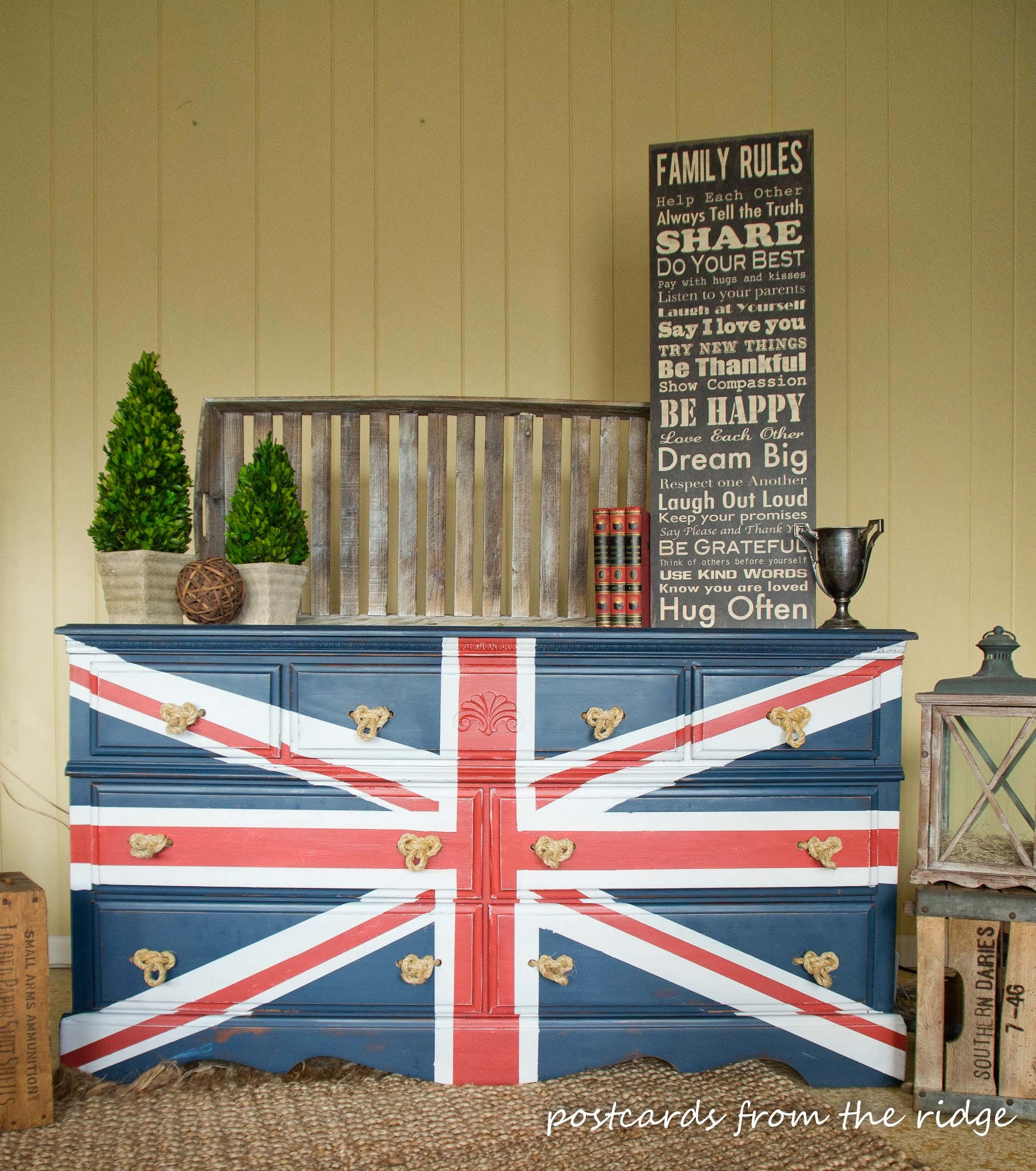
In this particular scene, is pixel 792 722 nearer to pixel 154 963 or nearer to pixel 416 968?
pixel 416 968

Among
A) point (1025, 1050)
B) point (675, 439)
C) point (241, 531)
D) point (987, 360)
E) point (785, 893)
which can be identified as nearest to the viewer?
point (1025, 1050)

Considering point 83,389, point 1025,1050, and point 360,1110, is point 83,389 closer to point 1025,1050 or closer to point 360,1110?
point 360,1110

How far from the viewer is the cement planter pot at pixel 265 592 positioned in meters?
1.89

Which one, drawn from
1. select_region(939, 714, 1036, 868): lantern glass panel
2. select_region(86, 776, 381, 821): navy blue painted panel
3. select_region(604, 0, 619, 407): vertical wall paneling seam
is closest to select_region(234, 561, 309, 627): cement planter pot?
select_region(86, 776, 381, 821): navy blue painted panel

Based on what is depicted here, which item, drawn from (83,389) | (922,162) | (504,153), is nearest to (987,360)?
(922,162)

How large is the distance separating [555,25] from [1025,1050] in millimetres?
3066

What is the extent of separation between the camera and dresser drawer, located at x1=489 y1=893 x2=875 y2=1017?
1.74m

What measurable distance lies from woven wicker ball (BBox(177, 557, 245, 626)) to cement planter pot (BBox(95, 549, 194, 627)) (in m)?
0.04

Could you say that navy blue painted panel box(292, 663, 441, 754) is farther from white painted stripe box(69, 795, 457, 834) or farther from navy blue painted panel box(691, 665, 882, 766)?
navy blue painted panel box(691, 665, 882, 766)

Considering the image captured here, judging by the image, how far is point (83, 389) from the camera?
8.35 feet

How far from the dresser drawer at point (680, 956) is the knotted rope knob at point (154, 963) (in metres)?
0.71

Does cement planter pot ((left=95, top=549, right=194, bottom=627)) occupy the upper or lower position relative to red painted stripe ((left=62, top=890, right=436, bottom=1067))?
upper

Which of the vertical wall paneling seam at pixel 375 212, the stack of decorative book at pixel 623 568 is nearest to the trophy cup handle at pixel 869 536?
the stack of decorative book at pixel 623 568

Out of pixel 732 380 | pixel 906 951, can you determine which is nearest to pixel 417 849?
pixel 732 380
